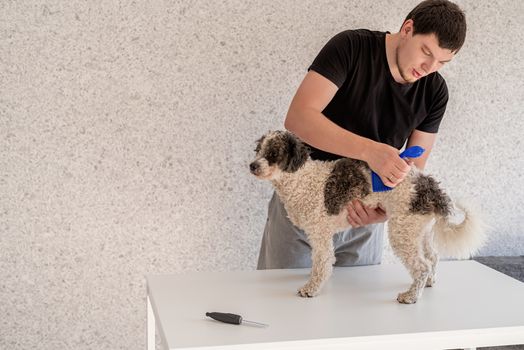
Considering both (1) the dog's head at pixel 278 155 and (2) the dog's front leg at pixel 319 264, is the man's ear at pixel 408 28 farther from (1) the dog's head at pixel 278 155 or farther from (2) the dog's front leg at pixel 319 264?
(2) the dog's front leg at pixel 319 264

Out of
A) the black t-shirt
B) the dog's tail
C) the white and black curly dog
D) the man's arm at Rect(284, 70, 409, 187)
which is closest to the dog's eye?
the white and black curly dog

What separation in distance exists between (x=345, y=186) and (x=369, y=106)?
0.32 m

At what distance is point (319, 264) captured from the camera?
4.63 feet

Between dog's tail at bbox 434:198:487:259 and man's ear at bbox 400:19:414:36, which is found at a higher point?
man's ear at bbox 400:19:414:36

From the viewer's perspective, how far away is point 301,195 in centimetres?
143

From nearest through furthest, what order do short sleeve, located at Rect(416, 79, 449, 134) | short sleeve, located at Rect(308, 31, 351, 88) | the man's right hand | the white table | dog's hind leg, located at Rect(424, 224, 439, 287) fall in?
1. the white table
2. the man's right hand
3. dog's hind leg, located at Rect(424, 224, 439, 287)
4. short sleeve, located at Rect(308, 31, 351, 88)
5. short sleeve, located at Rect(416, 79, 449, 134)

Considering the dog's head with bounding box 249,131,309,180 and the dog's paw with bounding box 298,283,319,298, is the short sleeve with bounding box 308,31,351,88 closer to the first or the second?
the dog's head with bounding box 249,131,309,180

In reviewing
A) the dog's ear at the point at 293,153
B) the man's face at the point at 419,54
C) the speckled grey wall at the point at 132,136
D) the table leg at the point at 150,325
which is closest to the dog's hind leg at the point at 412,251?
the dog's ear at the point at 293,153

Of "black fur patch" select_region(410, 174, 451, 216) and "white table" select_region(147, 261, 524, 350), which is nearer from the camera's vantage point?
"white table" select_region(147, 261, 524, 350)

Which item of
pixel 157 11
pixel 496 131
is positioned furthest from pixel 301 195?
pixel 496 131

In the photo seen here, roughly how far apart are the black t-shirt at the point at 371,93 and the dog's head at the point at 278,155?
23 cm

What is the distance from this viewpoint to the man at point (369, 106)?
54.6 inches

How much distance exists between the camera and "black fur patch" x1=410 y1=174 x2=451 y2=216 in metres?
1.34

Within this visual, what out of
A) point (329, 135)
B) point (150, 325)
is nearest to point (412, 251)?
point (329, 135)
